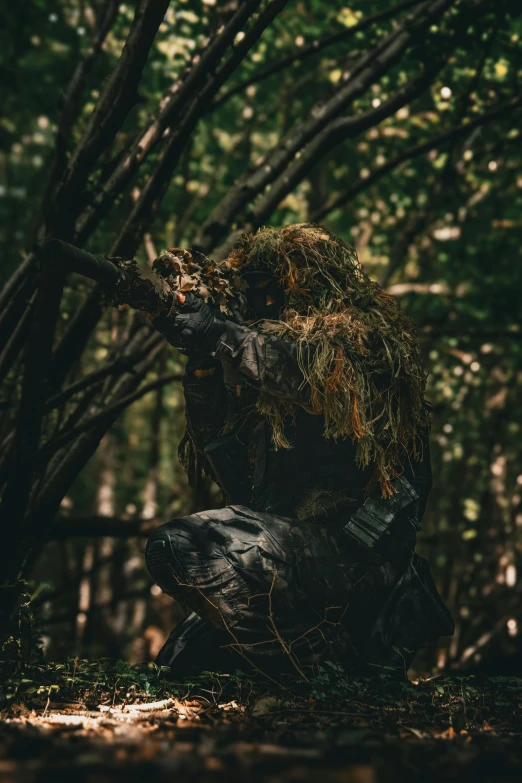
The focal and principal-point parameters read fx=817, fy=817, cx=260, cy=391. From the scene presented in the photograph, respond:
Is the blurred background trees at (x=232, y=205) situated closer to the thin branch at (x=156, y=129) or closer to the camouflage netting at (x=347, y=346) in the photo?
the thin branch at (x=156, y=129)

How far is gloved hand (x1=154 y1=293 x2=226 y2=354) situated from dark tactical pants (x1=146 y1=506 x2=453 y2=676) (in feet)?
3.14

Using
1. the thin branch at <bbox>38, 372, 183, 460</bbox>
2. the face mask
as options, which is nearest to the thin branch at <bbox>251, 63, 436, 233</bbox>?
the face mask

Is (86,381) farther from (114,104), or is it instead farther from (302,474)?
(114,104)

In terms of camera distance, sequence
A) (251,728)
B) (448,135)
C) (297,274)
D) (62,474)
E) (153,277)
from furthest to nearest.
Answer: (448,135)
(62,474)
(297,274)
(153,277)
(251,728)

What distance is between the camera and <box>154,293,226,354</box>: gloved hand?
4.36 metres

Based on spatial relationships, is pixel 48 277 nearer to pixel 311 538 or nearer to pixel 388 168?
pixel 311 538

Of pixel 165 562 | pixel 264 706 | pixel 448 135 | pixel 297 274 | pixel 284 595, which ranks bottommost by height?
pixel 264 706

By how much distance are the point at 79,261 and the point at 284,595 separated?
2.09m

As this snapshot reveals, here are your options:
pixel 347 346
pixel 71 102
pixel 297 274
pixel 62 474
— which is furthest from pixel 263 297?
pixel 71 102

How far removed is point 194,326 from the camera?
14.4 ft

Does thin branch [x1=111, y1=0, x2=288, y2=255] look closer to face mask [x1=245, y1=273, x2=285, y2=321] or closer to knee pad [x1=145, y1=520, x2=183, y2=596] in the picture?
face mask [x1=245, y1=273, x2=285, y2=321]

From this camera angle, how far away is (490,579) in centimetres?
1130

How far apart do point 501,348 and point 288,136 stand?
645 centimetres

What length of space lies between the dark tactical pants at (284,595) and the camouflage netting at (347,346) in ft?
1.65
